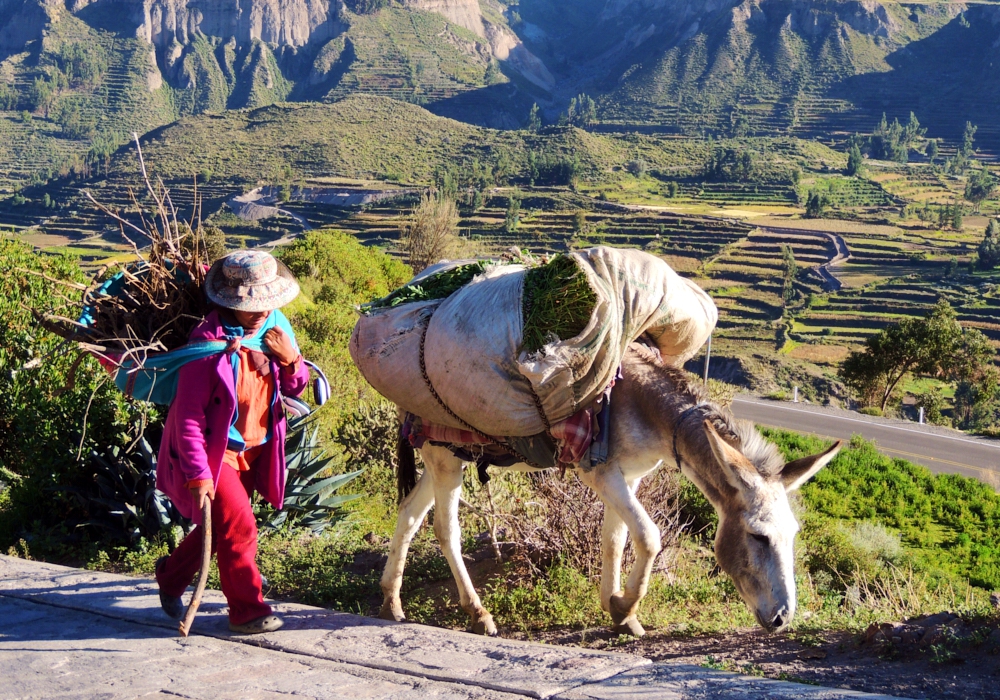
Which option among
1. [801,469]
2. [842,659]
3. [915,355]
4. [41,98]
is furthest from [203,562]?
[41,98]

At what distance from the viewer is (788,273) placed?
241ft

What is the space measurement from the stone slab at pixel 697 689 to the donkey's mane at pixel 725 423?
0.96 metres

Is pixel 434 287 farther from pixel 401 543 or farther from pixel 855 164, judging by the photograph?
pixel 855 164

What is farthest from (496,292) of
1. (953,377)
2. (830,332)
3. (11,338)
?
(830,332)

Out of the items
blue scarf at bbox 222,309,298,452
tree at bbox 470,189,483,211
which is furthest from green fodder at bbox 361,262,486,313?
tree at bbox 470,189,483,211

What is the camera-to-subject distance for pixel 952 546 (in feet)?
43.4

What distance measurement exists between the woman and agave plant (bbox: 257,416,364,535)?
1.98m

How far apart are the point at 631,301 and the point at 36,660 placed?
313 cm

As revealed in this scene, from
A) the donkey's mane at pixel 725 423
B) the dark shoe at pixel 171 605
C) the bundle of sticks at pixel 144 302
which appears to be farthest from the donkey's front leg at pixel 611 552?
the bundle of sticks at pixel 144 302

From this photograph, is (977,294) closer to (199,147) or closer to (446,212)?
(446,212)

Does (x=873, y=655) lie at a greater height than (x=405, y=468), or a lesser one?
lesser

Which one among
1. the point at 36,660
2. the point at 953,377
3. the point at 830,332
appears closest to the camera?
the point at 36,660

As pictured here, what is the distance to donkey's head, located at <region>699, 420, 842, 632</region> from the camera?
13.4ft

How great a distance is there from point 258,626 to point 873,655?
2.83 metres
